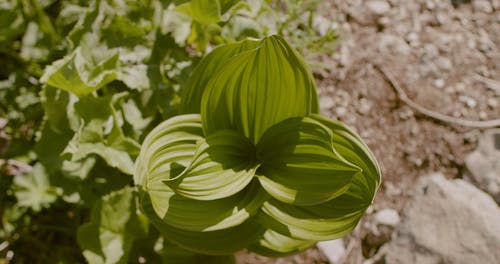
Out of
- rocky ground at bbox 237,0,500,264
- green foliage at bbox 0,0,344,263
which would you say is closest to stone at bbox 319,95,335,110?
rocky ground at bbox 237,0,500,264

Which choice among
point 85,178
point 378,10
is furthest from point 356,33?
point 85,178

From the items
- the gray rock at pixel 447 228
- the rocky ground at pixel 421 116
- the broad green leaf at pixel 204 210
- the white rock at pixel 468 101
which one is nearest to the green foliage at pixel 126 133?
the broad green leaf at pixel 204 210

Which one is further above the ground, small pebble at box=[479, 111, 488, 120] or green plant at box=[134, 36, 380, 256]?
green plant at box=[134, 36, 380, 256]

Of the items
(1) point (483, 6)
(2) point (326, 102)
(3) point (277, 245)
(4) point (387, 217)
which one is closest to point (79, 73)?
(3) point (277, 245)

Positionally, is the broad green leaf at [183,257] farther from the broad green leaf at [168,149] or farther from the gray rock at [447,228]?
the gray rock at [447,228]

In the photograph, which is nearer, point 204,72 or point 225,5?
point 204,72

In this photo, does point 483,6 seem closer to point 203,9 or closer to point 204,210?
point 203,9

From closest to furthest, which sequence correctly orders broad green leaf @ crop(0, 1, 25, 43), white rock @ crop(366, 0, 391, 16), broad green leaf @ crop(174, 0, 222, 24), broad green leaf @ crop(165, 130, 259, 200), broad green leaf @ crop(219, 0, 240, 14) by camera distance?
broad green leaf @ crop(165, 130, 259, 200) < broad green leaf @ crop(174, 0, 222, 24) < broad green leaf @ crop(219, 0, 240, 14) < broad green leaf @ crop(0, 1, 25, 43) < white rock @ crop(366, 0, 391, 16)

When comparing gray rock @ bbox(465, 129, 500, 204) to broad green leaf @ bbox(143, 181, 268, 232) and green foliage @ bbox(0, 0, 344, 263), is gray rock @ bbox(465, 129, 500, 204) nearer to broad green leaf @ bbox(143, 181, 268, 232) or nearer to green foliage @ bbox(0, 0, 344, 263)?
green foliage @ bbox(0, 0, 344, 263)

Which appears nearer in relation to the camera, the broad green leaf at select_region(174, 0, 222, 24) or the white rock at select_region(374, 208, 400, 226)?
the broad green leaf at select_region(174, 0, 222, 24)
